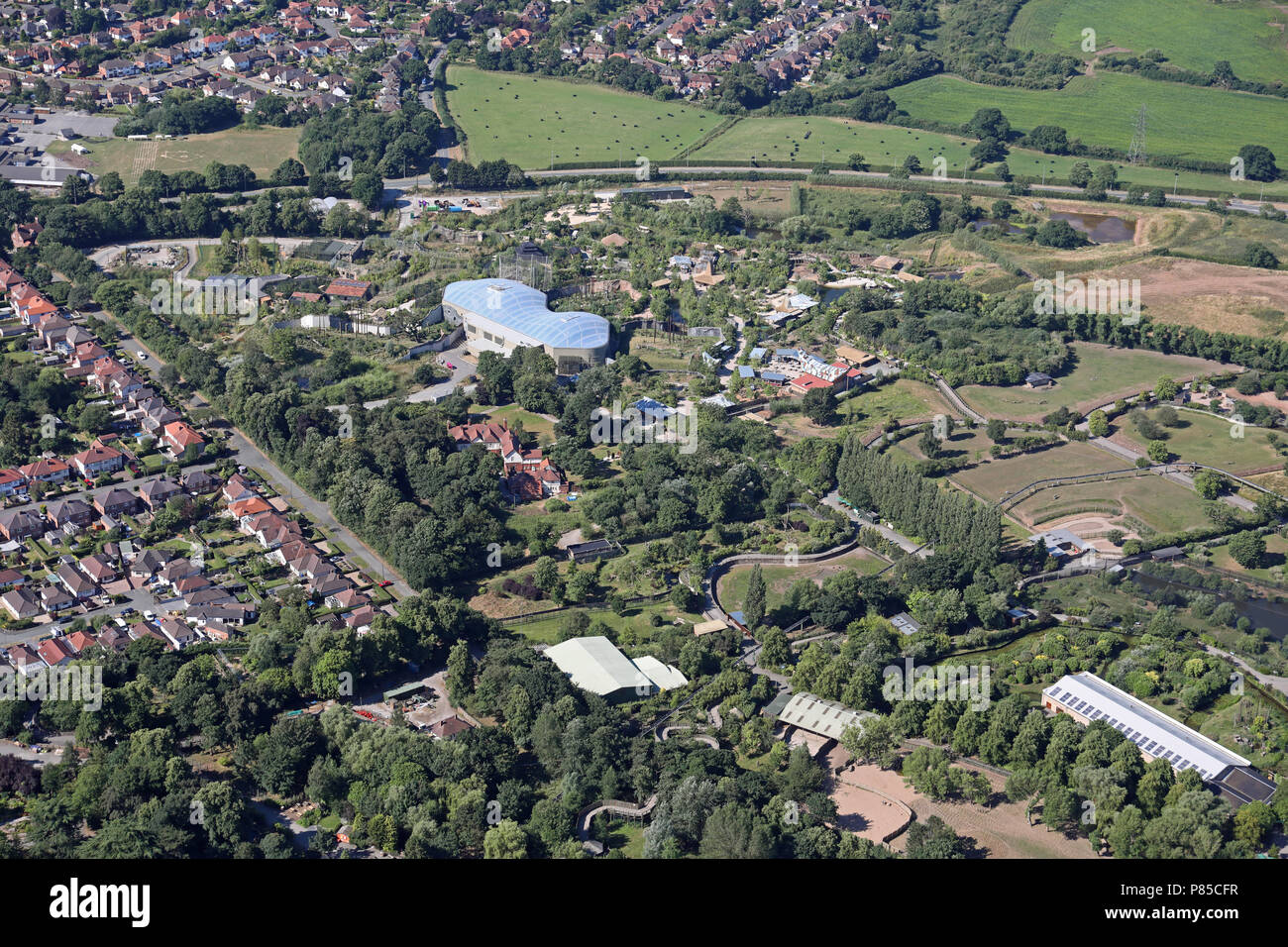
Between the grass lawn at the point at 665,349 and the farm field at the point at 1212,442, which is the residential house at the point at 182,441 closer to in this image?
the grass lawn at the point at 665,349

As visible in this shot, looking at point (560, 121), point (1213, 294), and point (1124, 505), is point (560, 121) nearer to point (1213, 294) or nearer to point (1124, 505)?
point (1213, 294)

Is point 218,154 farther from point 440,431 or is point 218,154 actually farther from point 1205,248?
point 1205,248

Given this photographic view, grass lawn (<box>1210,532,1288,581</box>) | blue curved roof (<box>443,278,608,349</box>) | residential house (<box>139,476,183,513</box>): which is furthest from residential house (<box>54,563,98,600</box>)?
grass lawn (<box>1210,532,1288,581</box>)

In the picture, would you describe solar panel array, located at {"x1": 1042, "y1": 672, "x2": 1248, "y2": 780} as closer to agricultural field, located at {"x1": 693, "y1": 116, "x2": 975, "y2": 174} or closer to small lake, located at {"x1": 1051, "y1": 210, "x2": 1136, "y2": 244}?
small lake, located at {"x1": 1051, "y1": 210, "x2": 1136, "y2": 244}

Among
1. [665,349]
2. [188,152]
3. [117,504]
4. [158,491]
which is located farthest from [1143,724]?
[188,152]

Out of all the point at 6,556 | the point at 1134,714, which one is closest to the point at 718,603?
the point at 1134,714

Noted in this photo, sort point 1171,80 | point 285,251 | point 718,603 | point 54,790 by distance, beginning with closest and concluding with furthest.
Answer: point 54,790
point 718,603
point 285,251
point 1171,80
